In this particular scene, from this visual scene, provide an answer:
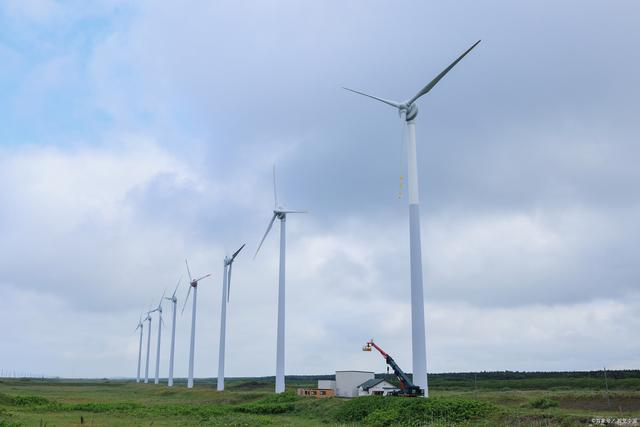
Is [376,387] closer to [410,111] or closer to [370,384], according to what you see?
[370,384]

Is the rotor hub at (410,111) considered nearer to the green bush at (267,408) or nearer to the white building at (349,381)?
the green bush at (267,408)

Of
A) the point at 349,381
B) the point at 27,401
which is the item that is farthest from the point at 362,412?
the point at 27,401

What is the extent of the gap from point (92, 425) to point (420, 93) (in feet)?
115

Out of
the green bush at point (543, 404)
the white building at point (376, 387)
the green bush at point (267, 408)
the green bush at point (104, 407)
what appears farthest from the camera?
the white building at point (376, 387)

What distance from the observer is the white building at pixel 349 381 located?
73250 mm

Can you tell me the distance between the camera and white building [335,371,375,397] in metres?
73.2

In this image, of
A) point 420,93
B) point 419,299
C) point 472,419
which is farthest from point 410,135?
point 472,419

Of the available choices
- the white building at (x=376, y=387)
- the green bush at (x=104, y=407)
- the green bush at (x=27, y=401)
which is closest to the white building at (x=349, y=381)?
the white building at (x=376, y=387)

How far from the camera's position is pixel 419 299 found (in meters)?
43.1

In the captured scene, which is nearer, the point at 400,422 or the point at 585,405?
the point at 400,422

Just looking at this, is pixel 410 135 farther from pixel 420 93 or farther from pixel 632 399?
pixel 632 399

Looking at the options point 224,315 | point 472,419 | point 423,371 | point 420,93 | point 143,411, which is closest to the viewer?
point 472,419

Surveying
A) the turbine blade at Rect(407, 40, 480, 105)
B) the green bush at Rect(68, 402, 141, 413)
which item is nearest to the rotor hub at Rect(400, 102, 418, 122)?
the turbine blade at Rect(407, 40, 480, 105)

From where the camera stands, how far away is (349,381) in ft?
242
